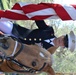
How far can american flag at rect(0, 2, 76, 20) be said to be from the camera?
1.85 m

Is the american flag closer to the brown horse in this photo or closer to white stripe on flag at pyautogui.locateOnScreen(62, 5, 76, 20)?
white stripe on flag at pyautogui.locateOnScreen(62, 5, 76, 20)

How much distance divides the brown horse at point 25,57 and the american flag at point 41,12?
38 centimetres

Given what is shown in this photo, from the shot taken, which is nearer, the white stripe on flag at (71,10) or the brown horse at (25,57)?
the brown horse at (25,57)

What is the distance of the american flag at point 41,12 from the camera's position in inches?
72.9

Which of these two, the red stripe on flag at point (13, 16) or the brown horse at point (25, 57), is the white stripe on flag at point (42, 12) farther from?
the brown horse at point (25, 57)

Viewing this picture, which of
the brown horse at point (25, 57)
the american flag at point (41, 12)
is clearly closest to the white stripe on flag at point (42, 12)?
the american flag at point (41, 12)

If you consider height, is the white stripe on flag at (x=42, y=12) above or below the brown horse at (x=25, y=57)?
above

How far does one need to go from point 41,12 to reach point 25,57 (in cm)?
48

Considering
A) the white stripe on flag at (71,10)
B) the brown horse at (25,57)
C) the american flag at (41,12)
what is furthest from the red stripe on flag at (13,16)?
the brown horse at (25,57)

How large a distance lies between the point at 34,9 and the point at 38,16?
5 centimetres

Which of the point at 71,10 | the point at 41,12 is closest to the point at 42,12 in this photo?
the point at 41,12

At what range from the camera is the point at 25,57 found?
1.47 meters

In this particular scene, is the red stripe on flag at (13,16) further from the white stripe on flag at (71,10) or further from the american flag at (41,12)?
the white stripe on flag at (71,10)

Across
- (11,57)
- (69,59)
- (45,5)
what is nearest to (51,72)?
(11,57)
